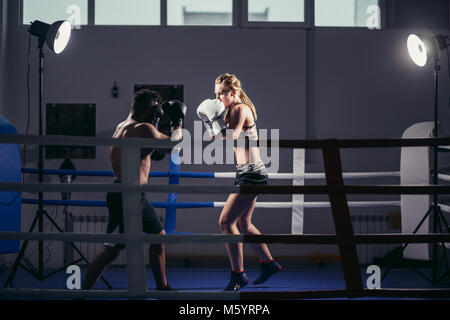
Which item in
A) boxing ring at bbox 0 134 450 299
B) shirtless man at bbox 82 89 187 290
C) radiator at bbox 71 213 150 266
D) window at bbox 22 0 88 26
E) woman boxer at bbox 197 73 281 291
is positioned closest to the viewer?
boxing ring at bbox 0 134 450 299

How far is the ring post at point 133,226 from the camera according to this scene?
202 centimetres

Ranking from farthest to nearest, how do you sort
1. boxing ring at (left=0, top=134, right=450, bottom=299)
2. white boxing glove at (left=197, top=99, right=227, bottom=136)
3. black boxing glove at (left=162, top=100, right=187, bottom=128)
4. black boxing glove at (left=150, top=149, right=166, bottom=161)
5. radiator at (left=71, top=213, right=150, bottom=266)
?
1. radiator at (left=71, top=213, right=150, bottom=266)
2. black boxing glove at (left=150, top=149, right=166, bottom=161)
3. white boxing glove at (left=197, top=99, right=227, bottom=136)
4. black boxing glove at (left=162, top=100, right=187, bottom=128)
5. boxing ring at (left=0, top=134, right=450, bottom=299)

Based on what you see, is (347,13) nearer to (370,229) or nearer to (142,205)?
(370,229)

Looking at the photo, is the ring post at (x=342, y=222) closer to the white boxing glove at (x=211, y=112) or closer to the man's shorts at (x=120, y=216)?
the man's shorts at (x=120, y=216)

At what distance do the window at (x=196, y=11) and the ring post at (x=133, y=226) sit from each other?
2934 millimetres

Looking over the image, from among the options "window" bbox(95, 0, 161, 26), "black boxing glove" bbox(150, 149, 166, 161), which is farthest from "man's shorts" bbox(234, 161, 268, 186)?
"window" bbox(95, 0, 161, 26)

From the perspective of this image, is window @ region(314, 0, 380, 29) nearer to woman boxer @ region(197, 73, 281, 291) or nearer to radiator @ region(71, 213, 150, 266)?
woman boxer @ region(197, 73, 281, 291)

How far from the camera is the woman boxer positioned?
2990mm

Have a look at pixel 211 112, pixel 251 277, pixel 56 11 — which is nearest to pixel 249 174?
pixel 211 112

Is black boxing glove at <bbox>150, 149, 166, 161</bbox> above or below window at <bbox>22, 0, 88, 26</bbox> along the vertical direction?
below

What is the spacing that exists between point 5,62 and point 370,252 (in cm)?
421

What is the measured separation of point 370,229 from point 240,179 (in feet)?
6.87

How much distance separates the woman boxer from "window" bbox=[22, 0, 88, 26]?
220 centimetres
